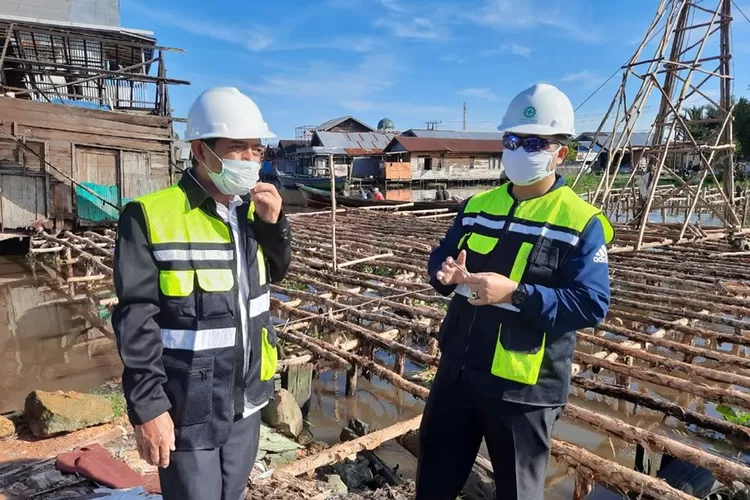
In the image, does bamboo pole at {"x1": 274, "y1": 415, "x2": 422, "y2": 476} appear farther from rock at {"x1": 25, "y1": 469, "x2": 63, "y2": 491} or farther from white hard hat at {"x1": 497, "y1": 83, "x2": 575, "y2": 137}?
white hard hat at {"x1": 497, "y1": 83, "x2": 575, "y2": 137}

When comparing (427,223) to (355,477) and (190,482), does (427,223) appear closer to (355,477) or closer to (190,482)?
(355,477)

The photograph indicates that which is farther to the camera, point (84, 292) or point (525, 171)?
point (84, 292)

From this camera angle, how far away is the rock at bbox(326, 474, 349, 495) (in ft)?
11.0

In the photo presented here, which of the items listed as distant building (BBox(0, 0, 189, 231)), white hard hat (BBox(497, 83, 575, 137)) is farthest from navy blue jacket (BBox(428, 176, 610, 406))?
distant building (BBox(0, 0, 189, 231))

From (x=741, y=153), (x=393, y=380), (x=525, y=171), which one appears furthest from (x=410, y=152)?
(x=525, y=171)

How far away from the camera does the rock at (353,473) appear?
3844 millimetres

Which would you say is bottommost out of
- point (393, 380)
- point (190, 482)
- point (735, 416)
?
point (735, 416)

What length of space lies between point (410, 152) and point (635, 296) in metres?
25.5

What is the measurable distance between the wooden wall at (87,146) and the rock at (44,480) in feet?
35.6

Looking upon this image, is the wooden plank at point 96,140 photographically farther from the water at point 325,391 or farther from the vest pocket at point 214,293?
the vest pocket at point 214,293

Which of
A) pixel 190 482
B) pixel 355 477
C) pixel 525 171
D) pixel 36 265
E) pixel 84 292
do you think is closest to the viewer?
pixel 190 482

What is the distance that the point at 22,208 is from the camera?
12617 mm

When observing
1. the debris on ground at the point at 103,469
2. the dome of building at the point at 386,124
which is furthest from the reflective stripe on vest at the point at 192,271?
the dome of building at the point at 386,124

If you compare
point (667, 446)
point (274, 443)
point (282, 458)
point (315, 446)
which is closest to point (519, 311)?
point (667, 446)
